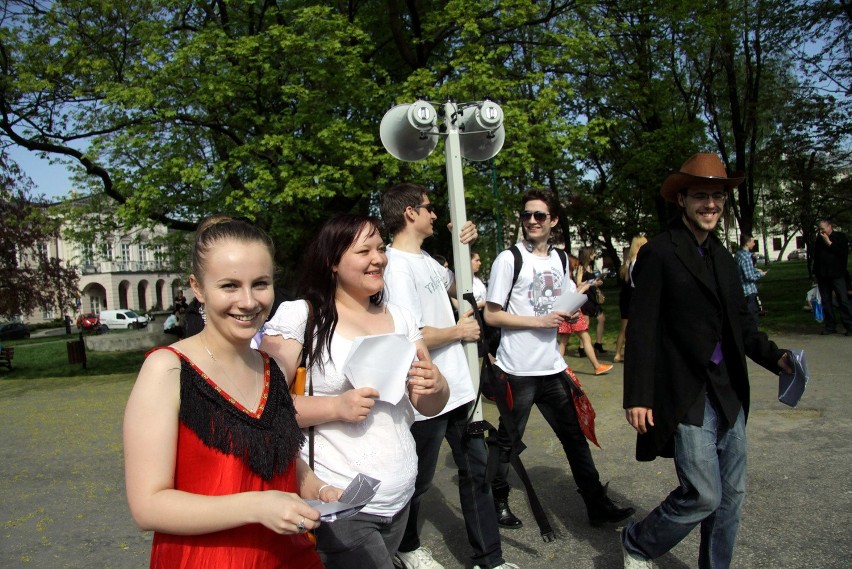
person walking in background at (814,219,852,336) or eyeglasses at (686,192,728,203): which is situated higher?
eyeglasses at (686,192,728,203)

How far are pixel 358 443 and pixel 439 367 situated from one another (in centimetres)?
140

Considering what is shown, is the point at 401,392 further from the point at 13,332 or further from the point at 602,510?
the point at 13,332

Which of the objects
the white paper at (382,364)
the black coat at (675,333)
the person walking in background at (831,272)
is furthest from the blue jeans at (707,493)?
the person walking in background at (831,272)

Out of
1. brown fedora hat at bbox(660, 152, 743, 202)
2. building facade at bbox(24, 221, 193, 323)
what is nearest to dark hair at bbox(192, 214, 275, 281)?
brown fedora hat at bbox(660, 152, 743, 202)

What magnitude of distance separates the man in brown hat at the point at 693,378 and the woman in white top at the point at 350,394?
1073 millimetres

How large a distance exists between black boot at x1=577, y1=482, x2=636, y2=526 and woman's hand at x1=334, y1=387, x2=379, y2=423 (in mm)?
2568

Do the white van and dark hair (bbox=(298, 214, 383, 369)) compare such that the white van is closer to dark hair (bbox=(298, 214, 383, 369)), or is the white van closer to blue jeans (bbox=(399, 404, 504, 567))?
blue jeans (bbox=(399, 404, 504, 567))

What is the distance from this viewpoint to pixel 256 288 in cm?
189

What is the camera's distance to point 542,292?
466 centimetres

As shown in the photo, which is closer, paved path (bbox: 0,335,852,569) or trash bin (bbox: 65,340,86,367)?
paved path (bbox: 0,335,852,569)

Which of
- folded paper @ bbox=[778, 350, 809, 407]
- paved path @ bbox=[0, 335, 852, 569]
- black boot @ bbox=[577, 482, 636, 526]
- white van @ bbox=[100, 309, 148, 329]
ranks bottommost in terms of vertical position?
white van @ bbox=[100, 309, 148, 329]

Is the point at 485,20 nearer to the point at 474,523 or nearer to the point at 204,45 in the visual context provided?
the point at 204,45

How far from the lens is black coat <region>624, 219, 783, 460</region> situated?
303 cm

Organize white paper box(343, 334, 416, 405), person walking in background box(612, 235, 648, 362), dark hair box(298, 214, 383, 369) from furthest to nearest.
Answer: person walking in background box(612, 235, 648, 362), dark hair box(298, 214, 383, 369), white paper box(343, 334, 416, 405)
